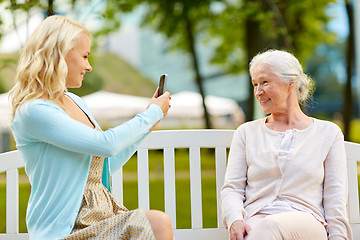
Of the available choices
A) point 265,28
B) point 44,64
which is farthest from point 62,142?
point 265,28

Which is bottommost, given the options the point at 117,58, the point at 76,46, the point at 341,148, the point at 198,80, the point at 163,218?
the point at 163,218

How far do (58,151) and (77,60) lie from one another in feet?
1.25

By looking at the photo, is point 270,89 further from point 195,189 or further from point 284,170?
point 195,189

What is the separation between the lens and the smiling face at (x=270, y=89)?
9.59 ft

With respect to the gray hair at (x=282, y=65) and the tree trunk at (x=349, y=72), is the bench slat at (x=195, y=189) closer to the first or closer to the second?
the gray hair at (x=282, y=65)

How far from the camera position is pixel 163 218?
7.54 ft

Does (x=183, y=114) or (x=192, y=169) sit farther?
(x=183, y=114)

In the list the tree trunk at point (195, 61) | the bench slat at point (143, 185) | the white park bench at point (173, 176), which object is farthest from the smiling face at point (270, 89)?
the tree trunk at point (195, 61)

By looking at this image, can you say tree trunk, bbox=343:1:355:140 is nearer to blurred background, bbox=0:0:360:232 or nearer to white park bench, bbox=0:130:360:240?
blurred background, bbox=0:0:360:232

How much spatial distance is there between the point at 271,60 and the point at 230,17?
12.0ft

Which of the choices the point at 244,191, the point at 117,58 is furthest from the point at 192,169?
the point at 117,58

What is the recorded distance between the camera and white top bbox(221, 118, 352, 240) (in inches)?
109

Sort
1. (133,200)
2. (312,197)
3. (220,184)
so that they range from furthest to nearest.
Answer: (133,200) → (220,184) → (312,197)

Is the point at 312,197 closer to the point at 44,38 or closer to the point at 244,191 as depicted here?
the point at 244,191
